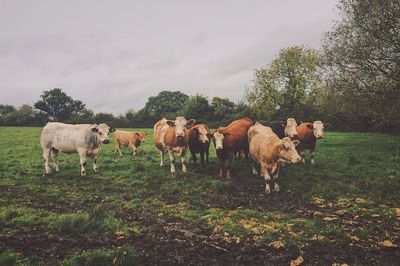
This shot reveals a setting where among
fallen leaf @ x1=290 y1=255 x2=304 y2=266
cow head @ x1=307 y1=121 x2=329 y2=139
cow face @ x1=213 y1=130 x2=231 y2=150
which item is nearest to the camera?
fallen leaf @ x1=290 y1=255 x2=304 y2=266

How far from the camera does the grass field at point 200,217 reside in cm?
672

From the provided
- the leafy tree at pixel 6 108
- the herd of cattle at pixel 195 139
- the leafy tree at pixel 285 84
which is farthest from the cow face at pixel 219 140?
the leafy tree at pixel 6 108

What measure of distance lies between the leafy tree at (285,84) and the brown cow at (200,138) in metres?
33.5

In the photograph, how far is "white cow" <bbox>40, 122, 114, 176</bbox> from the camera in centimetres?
1514

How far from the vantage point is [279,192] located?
11.8 meters

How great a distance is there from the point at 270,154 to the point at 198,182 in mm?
3094

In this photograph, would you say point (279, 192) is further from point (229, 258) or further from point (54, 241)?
point (54, 241)

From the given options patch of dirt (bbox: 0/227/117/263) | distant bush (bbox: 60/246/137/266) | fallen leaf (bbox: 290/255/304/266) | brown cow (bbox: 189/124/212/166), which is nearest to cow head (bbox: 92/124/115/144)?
brown cow (bbox: 189/124/212/166)

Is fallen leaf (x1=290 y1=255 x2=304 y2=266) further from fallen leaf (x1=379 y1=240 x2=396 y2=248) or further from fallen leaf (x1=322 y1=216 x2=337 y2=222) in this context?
fallen leaf (x1=322 y1=216 x2=337 y2=222)

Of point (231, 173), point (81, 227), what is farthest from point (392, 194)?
point (81, 227)

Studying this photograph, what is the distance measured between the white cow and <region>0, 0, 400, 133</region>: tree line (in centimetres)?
1767

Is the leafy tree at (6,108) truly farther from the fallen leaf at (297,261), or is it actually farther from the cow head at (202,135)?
the fallen leaf at (297,261)

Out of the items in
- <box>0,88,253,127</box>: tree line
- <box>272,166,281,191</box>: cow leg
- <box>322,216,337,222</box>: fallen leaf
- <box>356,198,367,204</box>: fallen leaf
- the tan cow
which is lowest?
<box>322,216,337,222</box>: fallen leaf

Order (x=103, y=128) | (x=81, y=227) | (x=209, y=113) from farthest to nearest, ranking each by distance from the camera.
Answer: (x=209, y=113) → (x=103, y=128) → (x=81, y=227)
